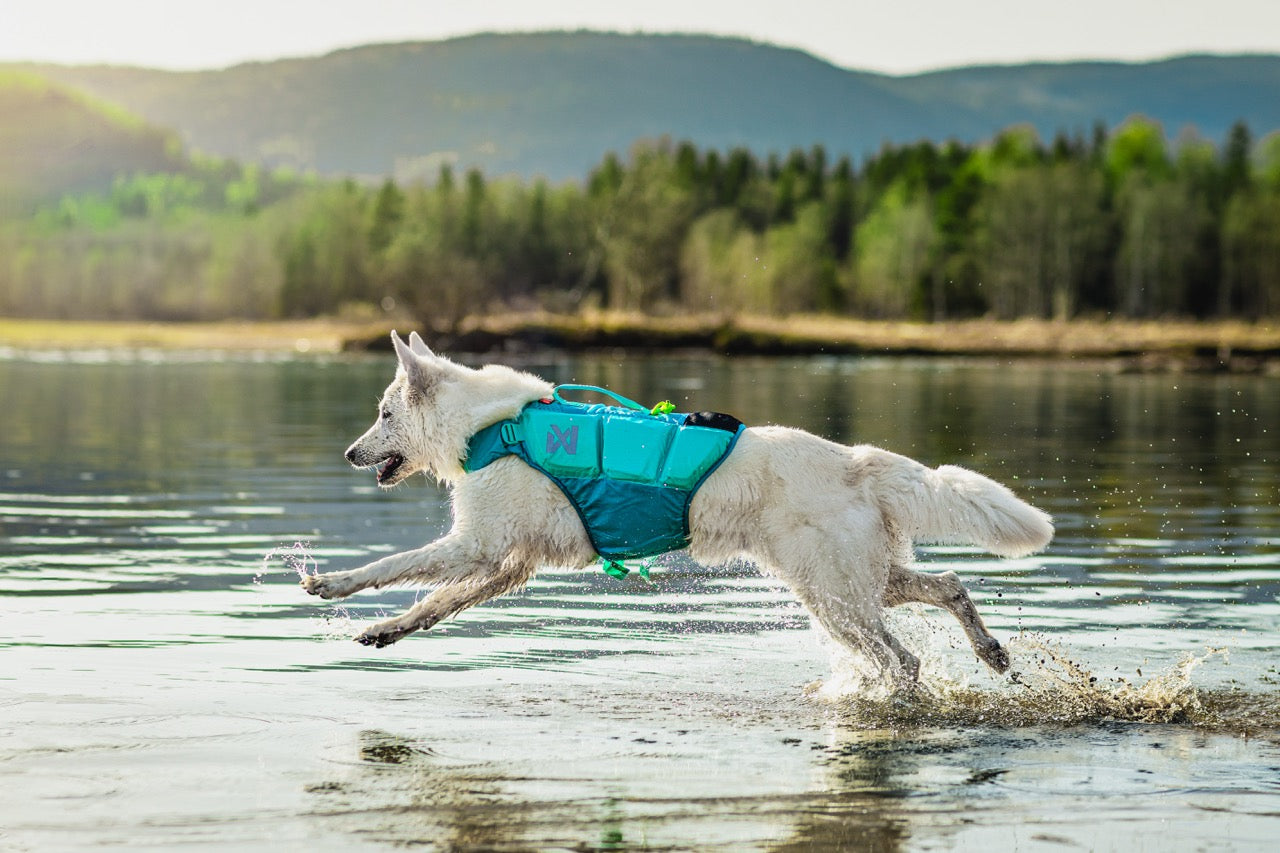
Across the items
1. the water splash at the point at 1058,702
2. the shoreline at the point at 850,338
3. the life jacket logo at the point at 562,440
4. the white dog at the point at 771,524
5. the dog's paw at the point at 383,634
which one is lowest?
the shoreline at the point at 850,338

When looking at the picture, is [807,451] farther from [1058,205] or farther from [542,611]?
[1058,205]

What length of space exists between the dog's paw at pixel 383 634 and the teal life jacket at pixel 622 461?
111cm

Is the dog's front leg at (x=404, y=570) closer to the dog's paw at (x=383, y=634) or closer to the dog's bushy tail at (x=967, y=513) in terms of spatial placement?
the dog's paw at (x=383, y=634)

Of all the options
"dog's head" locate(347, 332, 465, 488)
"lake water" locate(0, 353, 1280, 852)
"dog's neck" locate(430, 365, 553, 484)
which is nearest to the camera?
"lake water" locate(0, 353, 1280, 852)

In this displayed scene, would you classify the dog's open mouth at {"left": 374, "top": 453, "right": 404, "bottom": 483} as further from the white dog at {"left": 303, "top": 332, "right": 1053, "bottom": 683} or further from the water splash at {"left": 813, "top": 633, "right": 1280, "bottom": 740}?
the water splash at {"left": 813, "top": 633, "right": 1280, "bottom": 740}

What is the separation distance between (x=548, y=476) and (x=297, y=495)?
12.0 metres

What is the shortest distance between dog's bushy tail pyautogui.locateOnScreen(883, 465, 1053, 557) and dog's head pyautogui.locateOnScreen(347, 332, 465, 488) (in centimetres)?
296

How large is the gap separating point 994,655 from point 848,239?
16325 centimetres

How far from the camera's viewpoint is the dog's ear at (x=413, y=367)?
9797 mm

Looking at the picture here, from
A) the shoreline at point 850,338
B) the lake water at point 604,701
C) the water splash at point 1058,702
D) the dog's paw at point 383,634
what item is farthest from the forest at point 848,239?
the water splash at point 1058,702

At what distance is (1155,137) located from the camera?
152875 mm

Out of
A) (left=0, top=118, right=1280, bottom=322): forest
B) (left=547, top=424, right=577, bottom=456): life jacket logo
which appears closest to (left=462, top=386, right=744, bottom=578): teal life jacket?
(left=547, top=424, right=577, bottom=456): life jacket logo

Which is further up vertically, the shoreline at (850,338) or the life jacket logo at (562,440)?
the life jacket logo at (562,440)

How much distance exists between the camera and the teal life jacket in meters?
9.46
